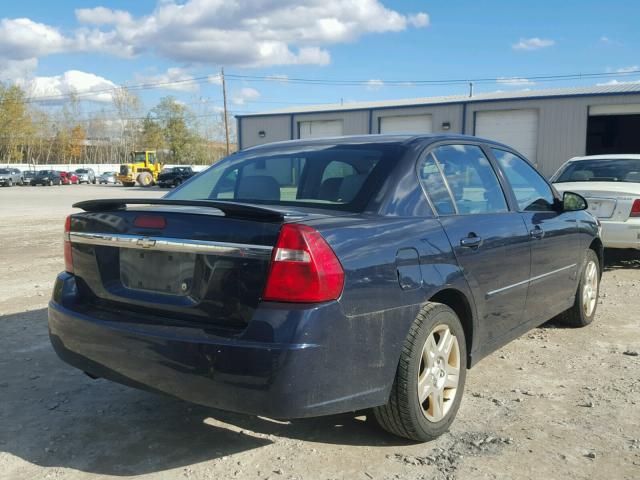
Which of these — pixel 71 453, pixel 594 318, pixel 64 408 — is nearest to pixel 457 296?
pixel 71 453

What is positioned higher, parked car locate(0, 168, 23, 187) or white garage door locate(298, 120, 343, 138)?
white garage door locate(298, 120, 343, 138)

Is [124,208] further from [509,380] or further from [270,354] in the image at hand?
[509,380]

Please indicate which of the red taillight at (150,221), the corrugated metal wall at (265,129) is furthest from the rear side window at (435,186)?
the corrugated metal wall at (265,129)

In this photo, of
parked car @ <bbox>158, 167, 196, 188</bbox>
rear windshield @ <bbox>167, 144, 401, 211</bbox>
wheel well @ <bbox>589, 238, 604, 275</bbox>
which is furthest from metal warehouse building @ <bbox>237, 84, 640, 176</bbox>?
rear windshield @ <bbox>167, 144, 401, 211</bbox>

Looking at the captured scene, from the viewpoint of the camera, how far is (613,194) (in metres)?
7.92

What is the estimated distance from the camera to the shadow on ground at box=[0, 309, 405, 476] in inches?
120

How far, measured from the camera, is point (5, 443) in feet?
10.6

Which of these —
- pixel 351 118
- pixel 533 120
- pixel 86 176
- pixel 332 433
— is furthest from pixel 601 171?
pixel 86 176

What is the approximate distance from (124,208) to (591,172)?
777cm

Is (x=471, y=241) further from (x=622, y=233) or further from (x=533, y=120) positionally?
(x=533, y=120)

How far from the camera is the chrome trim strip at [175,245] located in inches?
103

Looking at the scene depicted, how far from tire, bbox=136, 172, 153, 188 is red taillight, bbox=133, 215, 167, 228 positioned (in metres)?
50.6

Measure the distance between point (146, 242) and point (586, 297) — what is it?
4166 millimetres

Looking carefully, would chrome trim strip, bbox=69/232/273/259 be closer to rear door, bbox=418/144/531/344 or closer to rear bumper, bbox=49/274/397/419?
rear bumper, bbox=49/274/397/419
